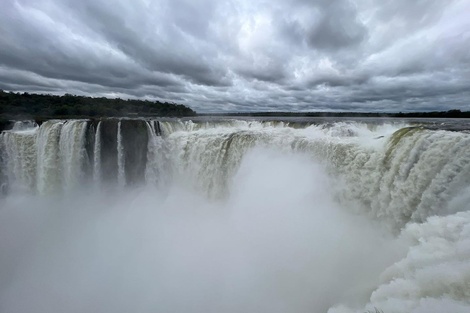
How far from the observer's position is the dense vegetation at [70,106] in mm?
33625

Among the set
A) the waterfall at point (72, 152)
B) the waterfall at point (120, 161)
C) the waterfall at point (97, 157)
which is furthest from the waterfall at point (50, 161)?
the waterfall at point (120, 161)

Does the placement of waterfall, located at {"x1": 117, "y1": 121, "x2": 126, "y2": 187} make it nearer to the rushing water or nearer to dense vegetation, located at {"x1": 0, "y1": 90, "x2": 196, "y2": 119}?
the rushing water

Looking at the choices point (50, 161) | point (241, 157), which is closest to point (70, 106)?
point (50, 161)

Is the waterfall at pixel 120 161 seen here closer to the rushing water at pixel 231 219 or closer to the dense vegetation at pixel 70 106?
the rushing water at pixel 231 219

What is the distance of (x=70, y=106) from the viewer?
1547 inches

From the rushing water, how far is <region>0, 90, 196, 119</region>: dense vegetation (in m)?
19.6

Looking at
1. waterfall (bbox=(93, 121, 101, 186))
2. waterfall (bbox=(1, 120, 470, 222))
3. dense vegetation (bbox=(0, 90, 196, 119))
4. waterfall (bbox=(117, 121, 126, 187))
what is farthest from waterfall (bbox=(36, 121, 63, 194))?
dense vegetation (bbox=(0, 90, 196, 119))

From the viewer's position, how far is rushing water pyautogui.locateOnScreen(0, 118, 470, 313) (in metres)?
4.78

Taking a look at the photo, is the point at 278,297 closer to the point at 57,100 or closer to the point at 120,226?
the point at 120,226

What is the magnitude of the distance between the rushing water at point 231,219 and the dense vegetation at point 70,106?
64.3 feet

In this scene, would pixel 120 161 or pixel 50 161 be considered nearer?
pixel 50 161

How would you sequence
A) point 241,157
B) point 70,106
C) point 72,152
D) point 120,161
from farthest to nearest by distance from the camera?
point 70,106 < point 120,161 < point 72,152 < point 241,157

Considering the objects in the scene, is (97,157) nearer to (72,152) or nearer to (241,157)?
(72,152)

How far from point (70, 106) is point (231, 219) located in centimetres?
4120
